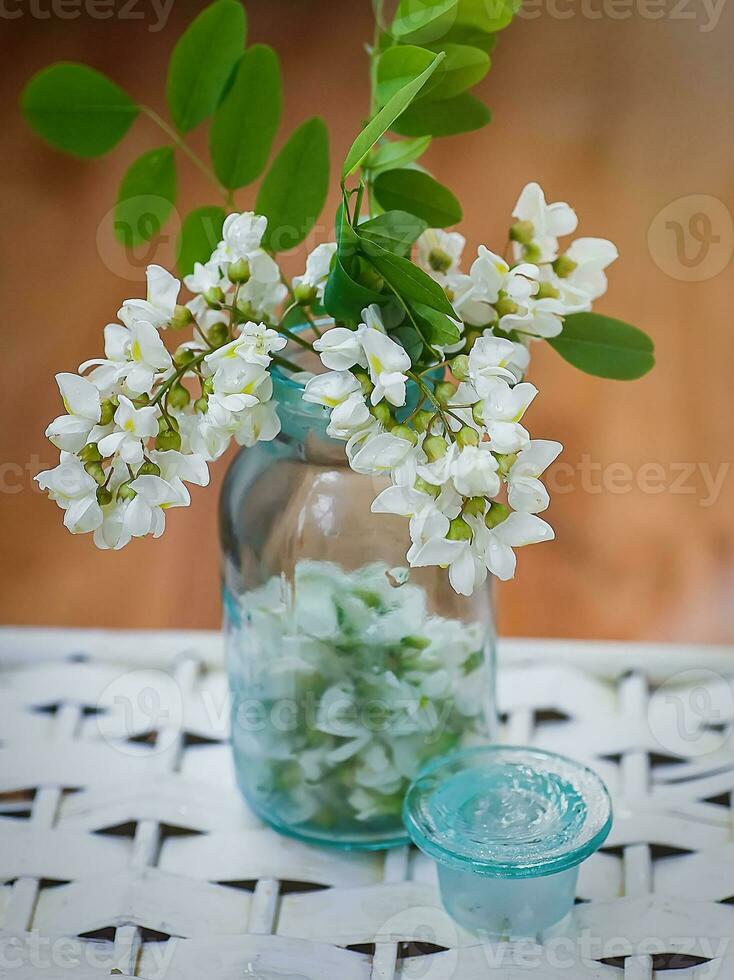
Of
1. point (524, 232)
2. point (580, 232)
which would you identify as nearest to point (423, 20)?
point (524, 232)

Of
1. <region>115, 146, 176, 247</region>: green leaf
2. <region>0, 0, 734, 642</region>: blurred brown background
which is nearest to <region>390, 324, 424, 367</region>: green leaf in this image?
<region>115, 146, 176, 247</region>: green leaf

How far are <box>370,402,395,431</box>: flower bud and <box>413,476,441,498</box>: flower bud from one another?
0.04 metres

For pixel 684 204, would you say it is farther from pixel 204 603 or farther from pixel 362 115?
pixel 204 603

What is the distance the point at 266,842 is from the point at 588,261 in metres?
0.44

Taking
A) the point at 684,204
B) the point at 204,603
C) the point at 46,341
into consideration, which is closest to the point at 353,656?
the point at 204,603

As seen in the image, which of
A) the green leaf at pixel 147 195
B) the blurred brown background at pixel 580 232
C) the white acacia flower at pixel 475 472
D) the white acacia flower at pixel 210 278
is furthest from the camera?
the blurred brown background at pixel 580 232

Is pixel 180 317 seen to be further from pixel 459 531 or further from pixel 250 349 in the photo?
pixel 459 531

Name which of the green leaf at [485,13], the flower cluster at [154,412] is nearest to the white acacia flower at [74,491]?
the flower cluster at [154,412]

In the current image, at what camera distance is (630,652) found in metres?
0.98

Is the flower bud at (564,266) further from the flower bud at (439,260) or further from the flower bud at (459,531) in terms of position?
the flower bud at (459,531)

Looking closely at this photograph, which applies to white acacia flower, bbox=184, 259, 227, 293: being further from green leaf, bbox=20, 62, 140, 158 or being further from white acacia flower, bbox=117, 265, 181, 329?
green leaf, bbox=20, 62, 140, 158

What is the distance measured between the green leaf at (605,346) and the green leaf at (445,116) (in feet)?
0.44

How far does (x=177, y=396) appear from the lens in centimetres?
64

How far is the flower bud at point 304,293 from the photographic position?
26.7 inches
